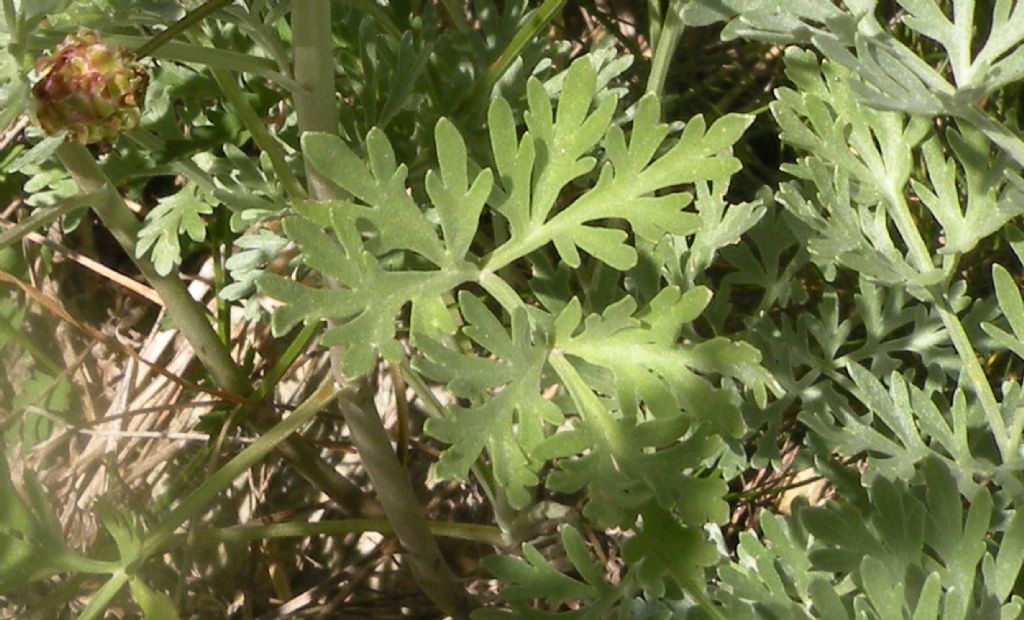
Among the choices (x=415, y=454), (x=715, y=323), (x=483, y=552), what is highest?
(x=715, y=323)

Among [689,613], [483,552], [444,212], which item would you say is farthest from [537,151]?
[483,552]

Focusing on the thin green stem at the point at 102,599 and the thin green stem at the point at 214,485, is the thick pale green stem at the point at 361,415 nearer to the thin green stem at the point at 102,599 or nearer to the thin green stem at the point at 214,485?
the thin green stem at the point at 214,485

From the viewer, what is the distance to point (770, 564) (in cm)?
121

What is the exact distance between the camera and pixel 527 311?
106cm

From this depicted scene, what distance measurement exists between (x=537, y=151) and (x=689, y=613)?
18.7 inches

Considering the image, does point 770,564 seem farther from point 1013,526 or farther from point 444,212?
point 444,212

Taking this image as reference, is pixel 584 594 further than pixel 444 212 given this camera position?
Yes

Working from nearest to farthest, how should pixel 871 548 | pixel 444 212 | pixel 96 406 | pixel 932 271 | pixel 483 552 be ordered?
1. pixel 444 212
2. pixel 871 548
3. pixel 932 271
4. pixel 483 552
5. pixel 96 406

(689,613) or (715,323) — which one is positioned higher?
(715,323)

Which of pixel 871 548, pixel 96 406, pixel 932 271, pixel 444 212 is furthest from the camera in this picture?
pixel 96 406

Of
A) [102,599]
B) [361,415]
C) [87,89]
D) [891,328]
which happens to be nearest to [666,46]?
[891,328]

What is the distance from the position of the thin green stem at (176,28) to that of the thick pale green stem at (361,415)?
7 cm

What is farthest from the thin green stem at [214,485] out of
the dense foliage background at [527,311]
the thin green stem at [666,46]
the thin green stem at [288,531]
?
the thin green stem at [666,46]

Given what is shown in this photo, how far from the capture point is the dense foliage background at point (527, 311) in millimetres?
1041
